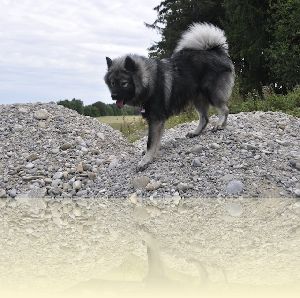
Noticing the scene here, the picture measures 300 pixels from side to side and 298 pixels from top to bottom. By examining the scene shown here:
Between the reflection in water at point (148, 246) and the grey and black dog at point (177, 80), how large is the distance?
1283 millimetres

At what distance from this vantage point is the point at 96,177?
7250mm

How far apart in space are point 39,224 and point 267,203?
263 centimetres

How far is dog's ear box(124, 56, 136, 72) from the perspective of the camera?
6286 mm

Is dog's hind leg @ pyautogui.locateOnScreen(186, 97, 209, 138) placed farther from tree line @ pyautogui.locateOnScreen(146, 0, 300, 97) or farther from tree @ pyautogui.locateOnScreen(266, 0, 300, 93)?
tree @ pyautogui.locateOnScreen(266, 0, 300, 93)

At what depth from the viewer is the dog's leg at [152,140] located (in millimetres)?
6793

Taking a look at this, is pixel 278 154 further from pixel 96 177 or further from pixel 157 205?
pixel 96 177

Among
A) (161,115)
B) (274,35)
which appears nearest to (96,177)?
(161,115)

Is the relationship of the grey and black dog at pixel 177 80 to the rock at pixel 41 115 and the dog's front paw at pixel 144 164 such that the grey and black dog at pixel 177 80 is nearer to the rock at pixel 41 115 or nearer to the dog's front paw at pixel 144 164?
the dog's front paw at pixel 144 164

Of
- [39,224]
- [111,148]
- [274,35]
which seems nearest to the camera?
[39,224]

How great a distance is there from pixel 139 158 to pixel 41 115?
268 cm

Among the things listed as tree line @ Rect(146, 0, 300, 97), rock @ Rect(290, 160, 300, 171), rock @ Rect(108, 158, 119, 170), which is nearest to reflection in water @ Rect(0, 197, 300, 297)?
rock @ Rect(290, 160, 300, 171)

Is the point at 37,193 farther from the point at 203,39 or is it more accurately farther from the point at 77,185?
the point at 203,39

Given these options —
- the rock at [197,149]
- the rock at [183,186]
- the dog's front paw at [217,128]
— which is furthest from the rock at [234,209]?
the dog's front paw at [217,128]

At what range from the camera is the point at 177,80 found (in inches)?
282
